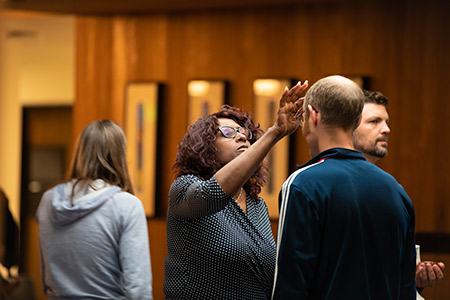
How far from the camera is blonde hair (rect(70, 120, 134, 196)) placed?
8.83 feet

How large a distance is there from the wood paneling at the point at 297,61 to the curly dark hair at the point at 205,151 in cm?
283

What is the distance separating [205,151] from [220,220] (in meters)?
0.30

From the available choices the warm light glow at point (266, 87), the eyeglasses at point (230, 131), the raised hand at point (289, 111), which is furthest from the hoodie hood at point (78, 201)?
the warm light glow at point (266, 87)

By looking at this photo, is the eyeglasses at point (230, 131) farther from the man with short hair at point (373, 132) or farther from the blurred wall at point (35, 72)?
the blurred wall at point (35, 72)

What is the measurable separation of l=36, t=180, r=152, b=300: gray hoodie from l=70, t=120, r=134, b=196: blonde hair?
4.3 inches

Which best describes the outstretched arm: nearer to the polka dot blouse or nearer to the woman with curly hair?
the woman with curly hair

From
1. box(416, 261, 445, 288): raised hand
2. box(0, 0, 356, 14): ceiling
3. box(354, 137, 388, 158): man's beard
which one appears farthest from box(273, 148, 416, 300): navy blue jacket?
box(0, 0, 356, 14): ceiling

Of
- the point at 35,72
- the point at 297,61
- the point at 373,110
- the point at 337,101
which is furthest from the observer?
the point at 35,72

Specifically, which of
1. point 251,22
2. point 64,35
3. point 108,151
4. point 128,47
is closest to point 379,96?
point 108,151

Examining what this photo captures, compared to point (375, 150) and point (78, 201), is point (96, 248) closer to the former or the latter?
point (78, 201)

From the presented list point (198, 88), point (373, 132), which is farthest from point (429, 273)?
point (198, 88)

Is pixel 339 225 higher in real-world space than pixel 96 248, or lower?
higher

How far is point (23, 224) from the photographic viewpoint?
863cm

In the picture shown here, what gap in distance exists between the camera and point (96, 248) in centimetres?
251
